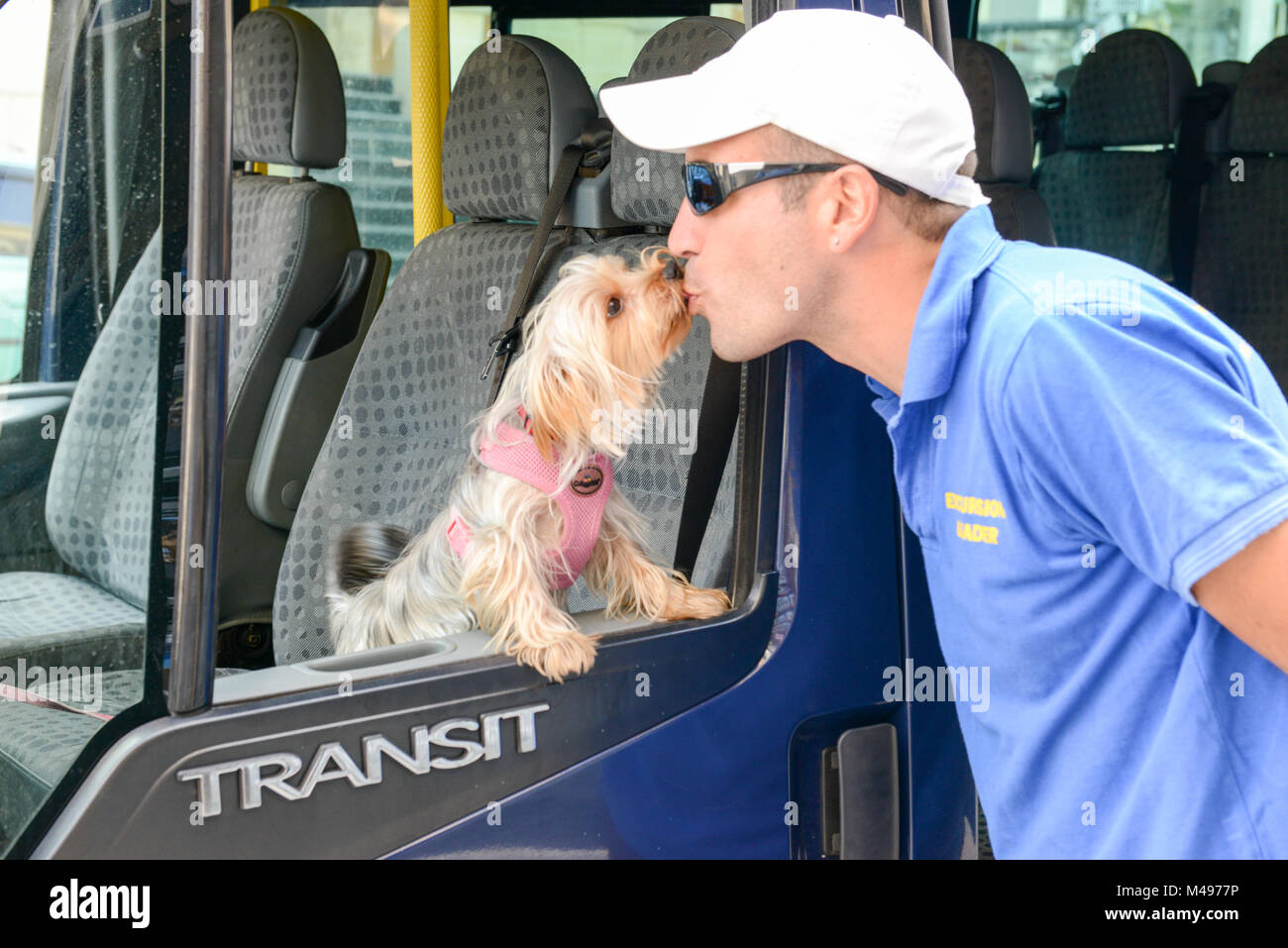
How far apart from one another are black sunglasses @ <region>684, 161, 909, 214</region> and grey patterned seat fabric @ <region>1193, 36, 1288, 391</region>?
300cm

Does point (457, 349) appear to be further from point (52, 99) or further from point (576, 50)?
point (576, 50)

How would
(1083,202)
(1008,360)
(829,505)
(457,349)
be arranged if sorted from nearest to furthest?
(1008,360) → (829,505) → (457,349) → (1083,202)

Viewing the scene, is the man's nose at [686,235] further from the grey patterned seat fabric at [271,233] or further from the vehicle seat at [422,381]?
the grey patterned seat fabric at [271,233]

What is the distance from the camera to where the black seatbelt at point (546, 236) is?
2283 mm

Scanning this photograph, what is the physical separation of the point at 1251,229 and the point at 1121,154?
1.63 feet

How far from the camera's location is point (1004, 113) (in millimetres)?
3400

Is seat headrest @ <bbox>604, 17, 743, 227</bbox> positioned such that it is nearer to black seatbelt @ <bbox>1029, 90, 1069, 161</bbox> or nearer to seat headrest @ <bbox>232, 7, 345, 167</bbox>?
seat headrest @ <bbox>232, 7, 345, 167</bbox>

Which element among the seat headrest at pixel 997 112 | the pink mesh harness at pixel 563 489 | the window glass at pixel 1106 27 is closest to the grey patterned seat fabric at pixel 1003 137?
the seat headrest at pixel 997 112

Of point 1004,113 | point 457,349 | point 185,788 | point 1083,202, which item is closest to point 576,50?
point 1004,113

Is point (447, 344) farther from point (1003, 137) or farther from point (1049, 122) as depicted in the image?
point (1049, 122)

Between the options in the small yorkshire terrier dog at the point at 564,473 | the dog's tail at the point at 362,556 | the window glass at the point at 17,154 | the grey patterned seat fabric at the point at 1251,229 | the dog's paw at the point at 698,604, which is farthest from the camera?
the grey patterned seat fabric at the point at 1251,229

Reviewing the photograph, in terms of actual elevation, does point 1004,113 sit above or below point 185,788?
above

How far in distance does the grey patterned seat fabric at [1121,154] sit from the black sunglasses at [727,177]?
9.73 feet

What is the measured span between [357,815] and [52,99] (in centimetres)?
93
